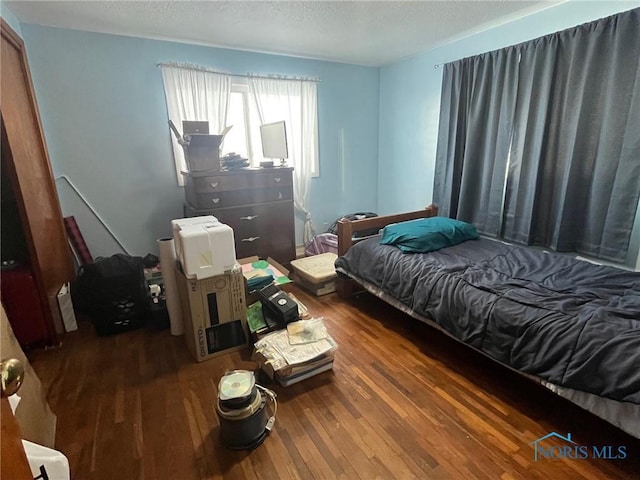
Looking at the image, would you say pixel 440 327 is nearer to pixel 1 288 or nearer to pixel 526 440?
pixel 526 440

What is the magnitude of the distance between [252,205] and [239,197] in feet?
0.47

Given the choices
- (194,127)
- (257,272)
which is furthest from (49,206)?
(257,272)

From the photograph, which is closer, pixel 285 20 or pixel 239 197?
pixel 285 20

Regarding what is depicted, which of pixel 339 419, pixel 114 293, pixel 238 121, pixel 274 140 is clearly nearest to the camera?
pixel 339 419

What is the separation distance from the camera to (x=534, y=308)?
162 cm

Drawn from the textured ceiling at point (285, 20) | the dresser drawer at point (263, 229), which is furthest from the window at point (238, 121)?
the dresser drawer at point (263, 229)

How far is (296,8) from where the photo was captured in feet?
7.64

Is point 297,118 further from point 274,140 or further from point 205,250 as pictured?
point 205,250

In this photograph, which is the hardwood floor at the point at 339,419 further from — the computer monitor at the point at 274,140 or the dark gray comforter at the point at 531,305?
the computer monitor at the point at 274,140

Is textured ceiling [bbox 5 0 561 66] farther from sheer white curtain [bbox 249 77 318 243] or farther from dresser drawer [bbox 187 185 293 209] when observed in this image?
dresser drawer [bbox 187 185 293 209]

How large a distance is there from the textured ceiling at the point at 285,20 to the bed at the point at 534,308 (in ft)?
5.77

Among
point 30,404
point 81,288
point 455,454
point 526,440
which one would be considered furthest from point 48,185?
point 526,440

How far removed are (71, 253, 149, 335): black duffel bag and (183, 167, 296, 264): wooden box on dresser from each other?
0.72 m

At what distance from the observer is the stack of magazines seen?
1.81 metres
